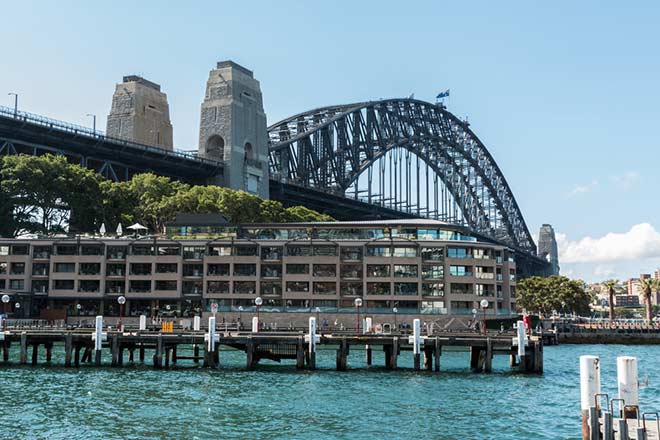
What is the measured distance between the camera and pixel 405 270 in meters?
136

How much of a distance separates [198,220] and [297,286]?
21185 mm

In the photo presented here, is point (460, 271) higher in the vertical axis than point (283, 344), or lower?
higher

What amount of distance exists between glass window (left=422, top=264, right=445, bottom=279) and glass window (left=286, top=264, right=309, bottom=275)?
772 inches

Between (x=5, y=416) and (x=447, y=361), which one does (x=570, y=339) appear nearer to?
(x=447, y=361)

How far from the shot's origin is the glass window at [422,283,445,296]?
135750 millimetres

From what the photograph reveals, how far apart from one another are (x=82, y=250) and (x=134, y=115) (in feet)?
174

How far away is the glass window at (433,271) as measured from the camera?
135875 mm

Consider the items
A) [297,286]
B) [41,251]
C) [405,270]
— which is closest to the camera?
[405,270]

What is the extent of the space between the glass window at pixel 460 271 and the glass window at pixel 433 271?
5.00 feet

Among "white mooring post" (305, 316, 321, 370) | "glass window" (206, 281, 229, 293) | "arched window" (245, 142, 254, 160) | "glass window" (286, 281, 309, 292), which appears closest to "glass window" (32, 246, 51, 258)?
"glass window" (206, 281, 229, 293)

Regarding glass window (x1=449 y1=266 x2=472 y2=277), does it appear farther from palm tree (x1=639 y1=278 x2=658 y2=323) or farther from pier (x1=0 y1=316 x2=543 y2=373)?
palm tree (x1=639 y1=278 x2=658 y2=323)

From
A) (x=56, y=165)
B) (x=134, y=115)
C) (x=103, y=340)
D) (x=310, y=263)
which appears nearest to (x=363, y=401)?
(x=103, y=340)

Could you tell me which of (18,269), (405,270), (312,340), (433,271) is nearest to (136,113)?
(18,269)

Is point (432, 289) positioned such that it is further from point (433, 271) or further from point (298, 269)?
point (298, 269)
